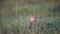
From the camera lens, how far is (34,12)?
6.91 ft

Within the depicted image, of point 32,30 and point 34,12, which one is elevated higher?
point 34,12

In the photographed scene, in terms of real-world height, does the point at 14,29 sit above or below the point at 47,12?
below

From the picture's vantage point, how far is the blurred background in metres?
2.09

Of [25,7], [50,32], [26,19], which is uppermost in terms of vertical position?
[25,7]

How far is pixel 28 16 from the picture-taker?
2.12 meters

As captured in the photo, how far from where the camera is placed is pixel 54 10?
2.10 m

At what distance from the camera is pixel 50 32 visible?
2072 millimetres

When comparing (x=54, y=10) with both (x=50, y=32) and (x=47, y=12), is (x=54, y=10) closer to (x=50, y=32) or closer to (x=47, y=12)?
(x=47, y=12)

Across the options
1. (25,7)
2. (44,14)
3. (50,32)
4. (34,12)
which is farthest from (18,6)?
→ (50,32)

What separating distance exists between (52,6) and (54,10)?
0.19 ft

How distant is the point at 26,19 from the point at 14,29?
21cm

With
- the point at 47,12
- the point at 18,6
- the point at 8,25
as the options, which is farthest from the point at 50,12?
the point at 8,25

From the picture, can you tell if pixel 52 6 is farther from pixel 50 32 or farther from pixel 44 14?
pixel 50 32

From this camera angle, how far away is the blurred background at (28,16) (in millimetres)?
2090
